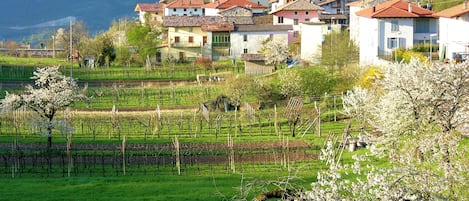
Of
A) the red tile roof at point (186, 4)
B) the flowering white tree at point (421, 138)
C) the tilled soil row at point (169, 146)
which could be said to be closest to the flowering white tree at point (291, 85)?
the tilled soil row at point (169, 146)

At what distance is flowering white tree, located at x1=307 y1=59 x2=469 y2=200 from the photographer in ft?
54.3

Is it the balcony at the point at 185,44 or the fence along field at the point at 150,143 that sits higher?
the balcony at the point at 185,44

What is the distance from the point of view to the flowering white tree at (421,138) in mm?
16562

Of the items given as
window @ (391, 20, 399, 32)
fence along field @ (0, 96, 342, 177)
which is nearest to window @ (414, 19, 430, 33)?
window @ (391, 20, 399, 32)

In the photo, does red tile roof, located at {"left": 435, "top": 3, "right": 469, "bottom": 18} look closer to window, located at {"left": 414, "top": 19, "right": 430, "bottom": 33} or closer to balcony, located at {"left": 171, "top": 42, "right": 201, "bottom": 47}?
window, located at {"left": 414, "top": 19, "right": 430, "bottom": 33}

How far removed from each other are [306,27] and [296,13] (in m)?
15.2

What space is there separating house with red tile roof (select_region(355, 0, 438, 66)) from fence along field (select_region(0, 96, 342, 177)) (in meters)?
13.5

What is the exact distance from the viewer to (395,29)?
62.4 metres

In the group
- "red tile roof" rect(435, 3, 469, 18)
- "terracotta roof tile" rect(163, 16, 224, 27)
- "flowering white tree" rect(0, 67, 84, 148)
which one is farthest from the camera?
"terracotta roof tile" rect(163, 16, 224, 27)

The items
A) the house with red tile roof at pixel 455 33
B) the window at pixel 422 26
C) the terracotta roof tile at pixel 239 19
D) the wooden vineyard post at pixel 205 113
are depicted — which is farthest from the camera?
the terracotta roof tile at pixel 239 19

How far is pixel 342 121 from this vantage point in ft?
155

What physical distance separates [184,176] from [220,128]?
13549 mm

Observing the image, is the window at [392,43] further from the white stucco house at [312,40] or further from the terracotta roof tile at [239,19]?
the terracotta roof tile at [239,19]

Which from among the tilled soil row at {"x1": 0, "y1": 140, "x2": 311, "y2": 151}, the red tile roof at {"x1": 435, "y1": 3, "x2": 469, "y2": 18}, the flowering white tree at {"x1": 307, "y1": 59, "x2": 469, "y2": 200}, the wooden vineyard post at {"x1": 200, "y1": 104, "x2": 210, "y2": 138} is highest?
the red tile roof at {"x1": 435, "y1": 3, "x2": 469, "y2": 18}
